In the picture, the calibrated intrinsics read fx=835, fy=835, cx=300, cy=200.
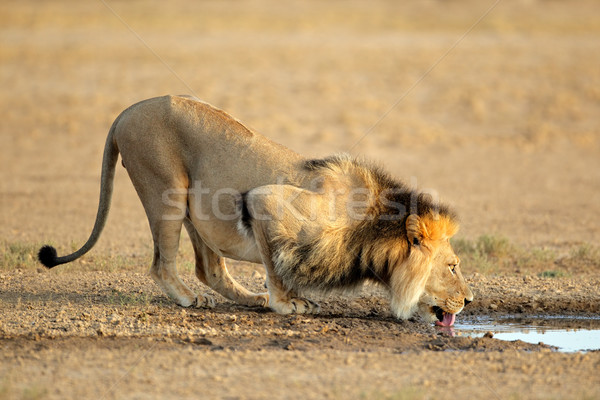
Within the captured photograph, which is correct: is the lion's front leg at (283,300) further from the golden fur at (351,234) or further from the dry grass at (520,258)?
the dry grass at (520,258)

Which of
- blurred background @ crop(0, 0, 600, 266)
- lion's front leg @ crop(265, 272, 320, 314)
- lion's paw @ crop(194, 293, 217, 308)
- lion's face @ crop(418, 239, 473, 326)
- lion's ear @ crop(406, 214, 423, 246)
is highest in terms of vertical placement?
blurred background @ crop(0, 0, 600, 266)

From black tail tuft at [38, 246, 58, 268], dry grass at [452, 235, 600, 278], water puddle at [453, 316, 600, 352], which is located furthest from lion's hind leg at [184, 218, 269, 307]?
dry grass at [452, 235, 600, 278]

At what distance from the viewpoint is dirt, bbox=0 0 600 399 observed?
5410 mm

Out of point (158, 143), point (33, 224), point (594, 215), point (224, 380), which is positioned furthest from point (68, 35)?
point (224, 380)

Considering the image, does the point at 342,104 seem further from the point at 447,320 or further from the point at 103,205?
the point at 447,320

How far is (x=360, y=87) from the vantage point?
73.5ft

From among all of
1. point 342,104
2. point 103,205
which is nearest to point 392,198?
point 103,205

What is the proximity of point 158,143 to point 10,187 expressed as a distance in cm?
871

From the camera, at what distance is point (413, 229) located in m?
6.53

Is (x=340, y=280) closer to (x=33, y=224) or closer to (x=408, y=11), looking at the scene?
(x=33, y=224)

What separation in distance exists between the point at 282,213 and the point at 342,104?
14.6 meters

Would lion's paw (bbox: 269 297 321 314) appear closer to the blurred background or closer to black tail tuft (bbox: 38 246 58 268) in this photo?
black tail tuft (bbox: 38 246 58 268)

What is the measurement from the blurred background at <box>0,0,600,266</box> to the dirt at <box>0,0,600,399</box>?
3.2 inches

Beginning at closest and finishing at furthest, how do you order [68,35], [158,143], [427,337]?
[427,337], [158,143], [68,35]
